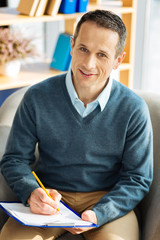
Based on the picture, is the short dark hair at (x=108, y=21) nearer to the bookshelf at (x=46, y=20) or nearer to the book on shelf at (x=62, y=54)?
the bookshelf at (x=46, y=20)

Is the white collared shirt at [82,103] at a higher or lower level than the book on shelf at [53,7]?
lower

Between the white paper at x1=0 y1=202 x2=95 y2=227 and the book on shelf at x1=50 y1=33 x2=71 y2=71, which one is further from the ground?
the book on shelf at x1=50 y1=33 x2=71 y2=71

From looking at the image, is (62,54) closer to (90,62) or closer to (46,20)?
(46,20)

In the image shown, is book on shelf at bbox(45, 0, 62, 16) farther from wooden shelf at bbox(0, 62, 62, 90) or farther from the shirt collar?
the shirt collar

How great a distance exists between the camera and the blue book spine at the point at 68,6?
2541mm

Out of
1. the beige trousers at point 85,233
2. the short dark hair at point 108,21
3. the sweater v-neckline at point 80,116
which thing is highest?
the short dark hair at point 108,21

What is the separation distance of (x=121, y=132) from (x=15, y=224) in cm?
52

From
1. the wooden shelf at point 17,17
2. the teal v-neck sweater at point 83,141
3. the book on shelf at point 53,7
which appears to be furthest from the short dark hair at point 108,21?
the book on shelf at point 53,7

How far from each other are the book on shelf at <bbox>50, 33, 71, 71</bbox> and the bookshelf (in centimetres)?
5

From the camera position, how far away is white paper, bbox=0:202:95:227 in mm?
1282

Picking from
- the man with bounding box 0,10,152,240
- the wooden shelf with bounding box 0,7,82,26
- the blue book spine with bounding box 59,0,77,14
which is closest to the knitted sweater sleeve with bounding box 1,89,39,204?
the man with bounding box 0,10,152,240

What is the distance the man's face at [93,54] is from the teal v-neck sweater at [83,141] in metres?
0.13

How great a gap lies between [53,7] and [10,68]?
0.49 metres

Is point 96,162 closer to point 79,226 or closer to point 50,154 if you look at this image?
point 50,154
